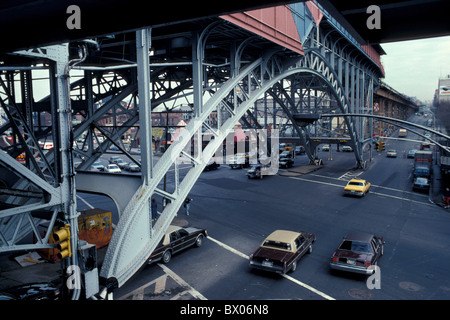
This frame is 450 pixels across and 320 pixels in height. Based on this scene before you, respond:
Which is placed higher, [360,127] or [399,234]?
[360,127]

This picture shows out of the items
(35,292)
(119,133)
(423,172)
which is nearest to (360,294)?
(35,292)

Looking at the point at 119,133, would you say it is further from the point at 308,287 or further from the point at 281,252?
the point at 308,287

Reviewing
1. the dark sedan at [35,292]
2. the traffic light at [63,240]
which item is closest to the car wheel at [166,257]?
the dark sedan at [35,292]

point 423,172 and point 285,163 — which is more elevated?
point 285,163

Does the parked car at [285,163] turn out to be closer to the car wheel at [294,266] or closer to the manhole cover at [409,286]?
the car wheel at [294,266]

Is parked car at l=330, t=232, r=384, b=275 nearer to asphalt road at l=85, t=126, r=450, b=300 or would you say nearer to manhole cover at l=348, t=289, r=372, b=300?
asphalt road at l=85, t=126, r=450, b=300

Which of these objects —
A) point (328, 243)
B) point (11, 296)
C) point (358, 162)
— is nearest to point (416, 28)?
point (11, 296)
